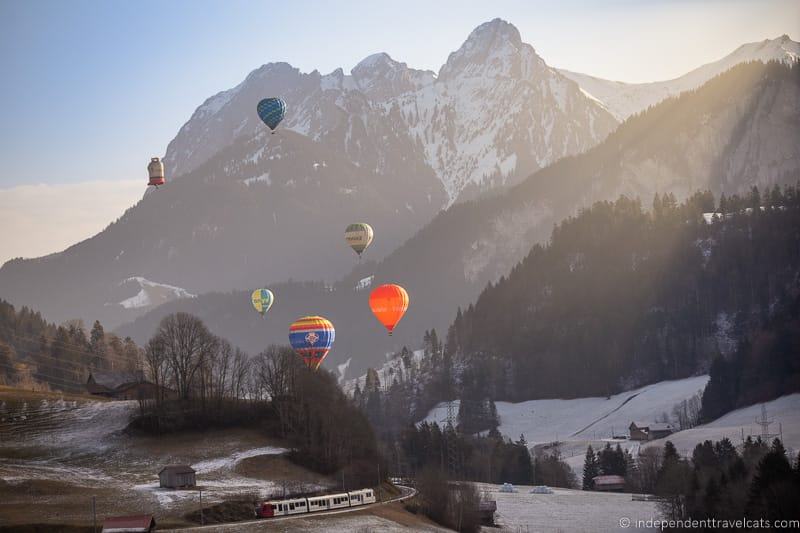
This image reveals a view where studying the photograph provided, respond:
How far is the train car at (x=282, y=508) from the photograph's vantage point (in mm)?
130375

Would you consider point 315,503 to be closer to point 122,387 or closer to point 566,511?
point 566,511

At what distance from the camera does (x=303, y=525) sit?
417 ft

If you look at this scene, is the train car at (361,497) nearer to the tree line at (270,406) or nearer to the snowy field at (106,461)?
the snowy field at (106,461)

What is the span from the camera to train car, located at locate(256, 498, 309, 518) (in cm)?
13038

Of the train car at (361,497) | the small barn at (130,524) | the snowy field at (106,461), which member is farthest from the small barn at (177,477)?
the small barn at (130,524)

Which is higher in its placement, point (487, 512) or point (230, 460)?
point (230, 460)

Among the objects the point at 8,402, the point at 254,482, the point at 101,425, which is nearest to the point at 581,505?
the point at 254,482

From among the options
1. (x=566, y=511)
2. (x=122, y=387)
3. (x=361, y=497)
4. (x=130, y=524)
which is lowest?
(x=566, y=511)

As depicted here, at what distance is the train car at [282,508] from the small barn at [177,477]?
10359 mm

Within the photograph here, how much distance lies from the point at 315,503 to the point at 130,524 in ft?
81.5

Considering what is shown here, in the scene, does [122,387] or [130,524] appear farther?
[122,387]

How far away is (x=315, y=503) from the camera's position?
136750mm

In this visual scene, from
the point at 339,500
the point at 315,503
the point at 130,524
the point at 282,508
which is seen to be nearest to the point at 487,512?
the point at 339,500

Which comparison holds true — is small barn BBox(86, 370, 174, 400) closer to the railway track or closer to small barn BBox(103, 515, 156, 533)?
the railway track
